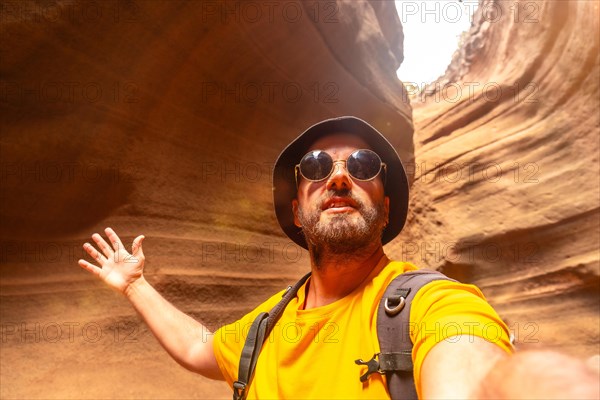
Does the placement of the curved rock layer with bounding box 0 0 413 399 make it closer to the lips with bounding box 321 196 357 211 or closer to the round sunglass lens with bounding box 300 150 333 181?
the round sunglass lens with bounding box 300 150 333 181

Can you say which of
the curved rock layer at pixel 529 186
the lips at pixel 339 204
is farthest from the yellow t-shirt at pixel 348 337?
the curved rock layer at pixel 529 186

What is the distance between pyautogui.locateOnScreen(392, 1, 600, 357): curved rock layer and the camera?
14.6 feet

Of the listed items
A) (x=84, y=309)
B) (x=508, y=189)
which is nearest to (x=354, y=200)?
(x=84, y=309)

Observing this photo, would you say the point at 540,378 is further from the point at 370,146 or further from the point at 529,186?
the point at 529,186

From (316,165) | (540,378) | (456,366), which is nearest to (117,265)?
(316,165)

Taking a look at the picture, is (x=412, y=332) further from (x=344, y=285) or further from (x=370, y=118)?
(x=370, y=118)

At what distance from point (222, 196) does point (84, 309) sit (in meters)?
1.53

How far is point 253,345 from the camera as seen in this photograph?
1.86 meters

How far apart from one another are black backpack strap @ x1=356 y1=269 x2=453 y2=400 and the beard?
0.43 meters

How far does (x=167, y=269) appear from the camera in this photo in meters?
4.01

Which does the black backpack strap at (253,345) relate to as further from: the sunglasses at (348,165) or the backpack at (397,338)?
the sunglasses at (348,165)

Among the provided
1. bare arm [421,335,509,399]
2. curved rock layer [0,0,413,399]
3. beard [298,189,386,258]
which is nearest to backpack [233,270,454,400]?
bare arm [421,335,509,399]

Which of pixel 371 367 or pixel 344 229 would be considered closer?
pixel 371 367

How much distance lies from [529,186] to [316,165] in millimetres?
3668
